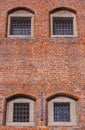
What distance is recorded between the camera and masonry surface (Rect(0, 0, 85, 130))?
42.9 ft

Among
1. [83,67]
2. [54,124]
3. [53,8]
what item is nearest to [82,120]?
[54,124]

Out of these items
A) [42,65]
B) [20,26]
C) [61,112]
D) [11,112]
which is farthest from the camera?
[20,26]

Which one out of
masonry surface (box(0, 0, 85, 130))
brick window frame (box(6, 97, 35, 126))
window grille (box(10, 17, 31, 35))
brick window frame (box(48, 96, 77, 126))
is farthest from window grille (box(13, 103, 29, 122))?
window grille (box(10, 17, 31, 35))

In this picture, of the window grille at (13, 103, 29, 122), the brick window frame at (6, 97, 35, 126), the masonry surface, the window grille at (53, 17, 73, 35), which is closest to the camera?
the brick window frame at (6, 97, 35, 126)

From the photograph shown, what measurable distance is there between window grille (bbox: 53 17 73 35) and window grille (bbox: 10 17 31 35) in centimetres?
91

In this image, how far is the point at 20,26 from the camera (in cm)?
1452

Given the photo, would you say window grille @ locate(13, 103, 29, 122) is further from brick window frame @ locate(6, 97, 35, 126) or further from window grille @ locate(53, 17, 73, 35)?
window grille @ locate(53, 17, 73, 35)

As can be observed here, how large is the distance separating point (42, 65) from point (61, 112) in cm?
168

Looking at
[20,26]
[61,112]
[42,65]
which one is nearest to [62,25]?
[20,26]

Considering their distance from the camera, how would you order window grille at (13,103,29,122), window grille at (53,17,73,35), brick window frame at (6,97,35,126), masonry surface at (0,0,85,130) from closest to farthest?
1. brick window frame at (6,97,35,126)
2. window grille at (13,103,29,122)
3. masonry surface at (0,0,85,130)
4. window grille at (53,17,73,35)

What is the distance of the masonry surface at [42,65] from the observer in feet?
42.9

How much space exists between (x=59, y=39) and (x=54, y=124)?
2992 millimetres

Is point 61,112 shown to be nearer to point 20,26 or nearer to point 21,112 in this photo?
point 21,112

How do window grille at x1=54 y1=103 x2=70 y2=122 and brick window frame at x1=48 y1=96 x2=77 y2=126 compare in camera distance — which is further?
window grille at x1=54 y1=103 x2=70 y2=122
